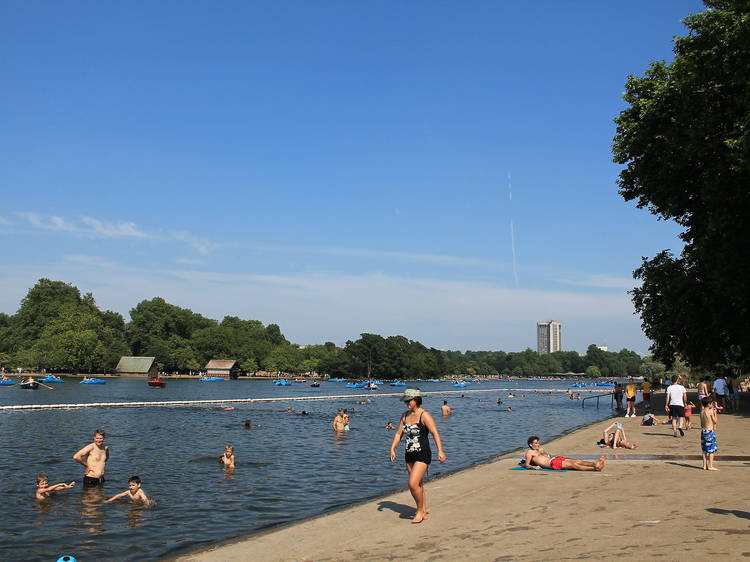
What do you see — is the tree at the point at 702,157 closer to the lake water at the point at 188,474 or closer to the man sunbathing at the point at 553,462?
the lake water at the point at 188,474

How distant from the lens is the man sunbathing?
1588cm

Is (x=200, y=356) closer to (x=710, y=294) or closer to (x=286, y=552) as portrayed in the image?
(x=710, y=294)

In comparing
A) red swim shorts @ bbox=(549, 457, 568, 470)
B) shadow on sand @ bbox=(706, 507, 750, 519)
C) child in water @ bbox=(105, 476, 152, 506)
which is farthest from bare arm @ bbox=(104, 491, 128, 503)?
shadow on sand @ bbox=(706, 507, 750, 519)

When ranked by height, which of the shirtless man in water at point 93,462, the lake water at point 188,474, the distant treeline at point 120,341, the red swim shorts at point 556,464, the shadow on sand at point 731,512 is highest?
the distant treeline at point 120,341

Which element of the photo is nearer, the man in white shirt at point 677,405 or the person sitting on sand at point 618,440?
the person sitting on sand at point 618,440

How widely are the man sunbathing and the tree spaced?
14.3 metres

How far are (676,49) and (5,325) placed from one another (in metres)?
206

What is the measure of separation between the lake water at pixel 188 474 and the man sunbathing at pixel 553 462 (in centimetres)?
400

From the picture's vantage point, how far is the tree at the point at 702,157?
87.2 ft

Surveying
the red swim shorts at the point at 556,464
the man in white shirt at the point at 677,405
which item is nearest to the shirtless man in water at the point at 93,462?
the red swim shorts at the point at 556,464

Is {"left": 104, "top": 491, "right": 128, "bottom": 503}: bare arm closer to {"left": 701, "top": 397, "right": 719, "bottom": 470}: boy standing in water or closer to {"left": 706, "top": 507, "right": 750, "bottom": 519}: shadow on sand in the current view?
{"left": 706, "top": 507, "right": 750, "bottom": 519}: shadow on sand

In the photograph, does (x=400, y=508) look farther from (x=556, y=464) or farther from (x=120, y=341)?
(x=120, y=341)

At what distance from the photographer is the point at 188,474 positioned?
69.5 ft

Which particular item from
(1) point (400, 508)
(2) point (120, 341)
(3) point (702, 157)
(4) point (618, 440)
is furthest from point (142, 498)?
(2) point (120, 341)
